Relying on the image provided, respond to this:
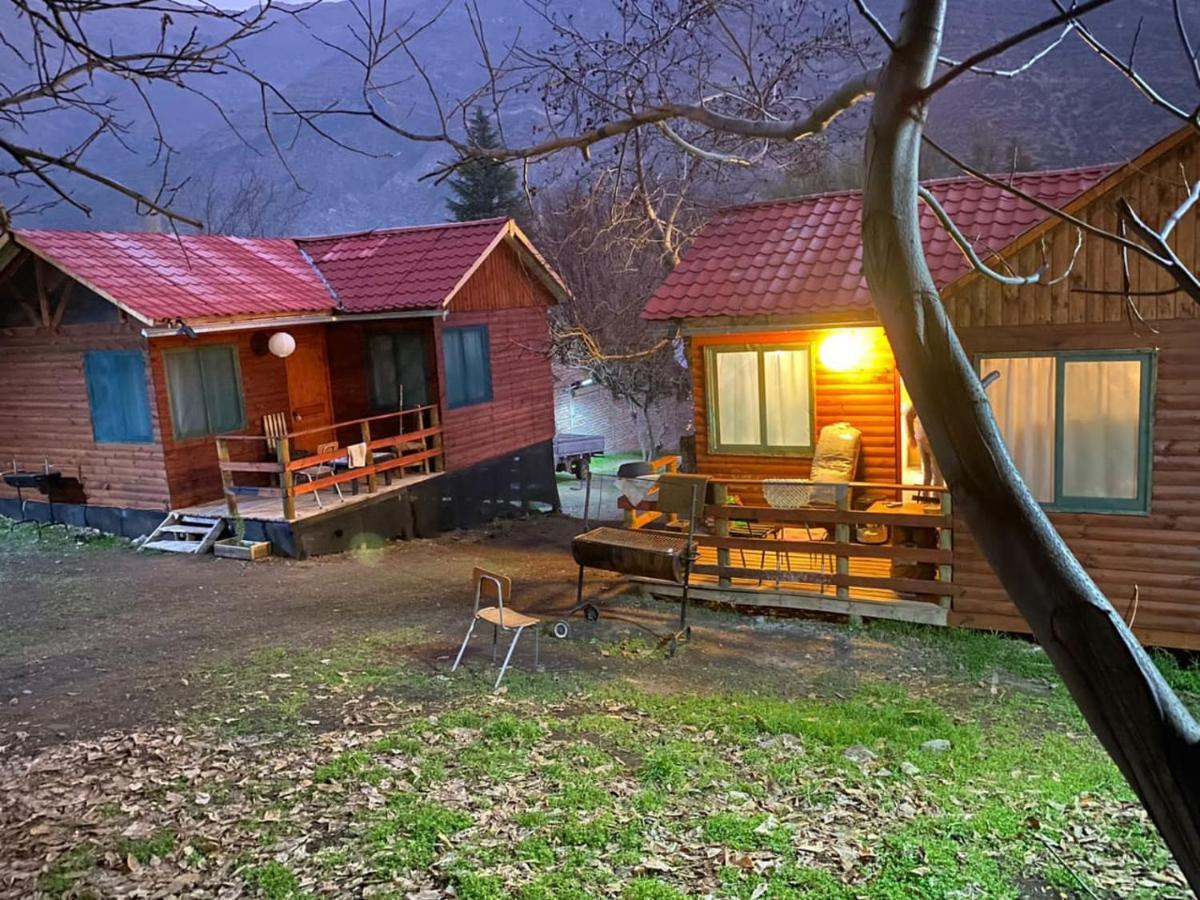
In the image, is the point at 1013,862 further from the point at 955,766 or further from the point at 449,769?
the point at 449,769

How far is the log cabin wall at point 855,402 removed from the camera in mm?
11750

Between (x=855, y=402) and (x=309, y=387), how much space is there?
1046 centimetres

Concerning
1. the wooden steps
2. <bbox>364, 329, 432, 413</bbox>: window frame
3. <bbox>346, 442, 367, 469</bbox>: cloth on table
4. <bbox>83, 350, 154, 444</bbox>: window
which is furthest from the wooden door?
the wooden steps

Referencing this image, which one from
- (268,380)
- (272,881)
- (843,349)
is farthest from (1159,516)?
(268,380)

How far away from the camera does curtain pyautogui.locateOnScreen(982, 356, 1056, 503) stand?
9430 millimetres

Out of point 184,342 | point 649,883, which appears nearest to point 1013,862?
point 649,883

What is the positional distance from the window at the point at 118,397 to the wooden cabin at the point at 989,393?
26.5ft

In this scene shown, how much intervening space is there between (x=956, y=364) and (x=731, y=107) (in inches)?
694

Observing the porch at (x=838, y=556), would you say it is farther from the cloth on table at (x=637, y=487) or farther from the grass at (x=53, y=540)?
the grass at (x=53, y=540)

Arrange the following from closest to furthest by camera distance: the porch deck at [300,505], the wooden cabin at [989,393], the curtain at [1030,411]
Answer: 1. the wooden cabin at [989,393]
2. the curtain at [1030,411]
3. the porch deck at [300,505]

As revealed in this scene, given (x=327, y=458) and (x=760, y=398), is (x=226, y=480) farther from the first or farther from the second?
(x=760, y=398)

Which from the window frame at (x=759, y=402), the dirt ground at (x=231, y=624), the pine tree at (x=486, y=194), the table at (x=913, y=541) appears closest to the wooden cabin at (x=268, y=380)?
the dirt ground at (x=231, y=624)

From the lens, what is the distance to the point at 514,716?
724 centimetres

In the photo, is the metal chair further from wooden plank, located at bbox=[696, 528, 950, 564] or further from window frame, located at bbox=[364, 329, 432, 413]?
wooden plank, located at bbox=[696, 528, 950, 564]
